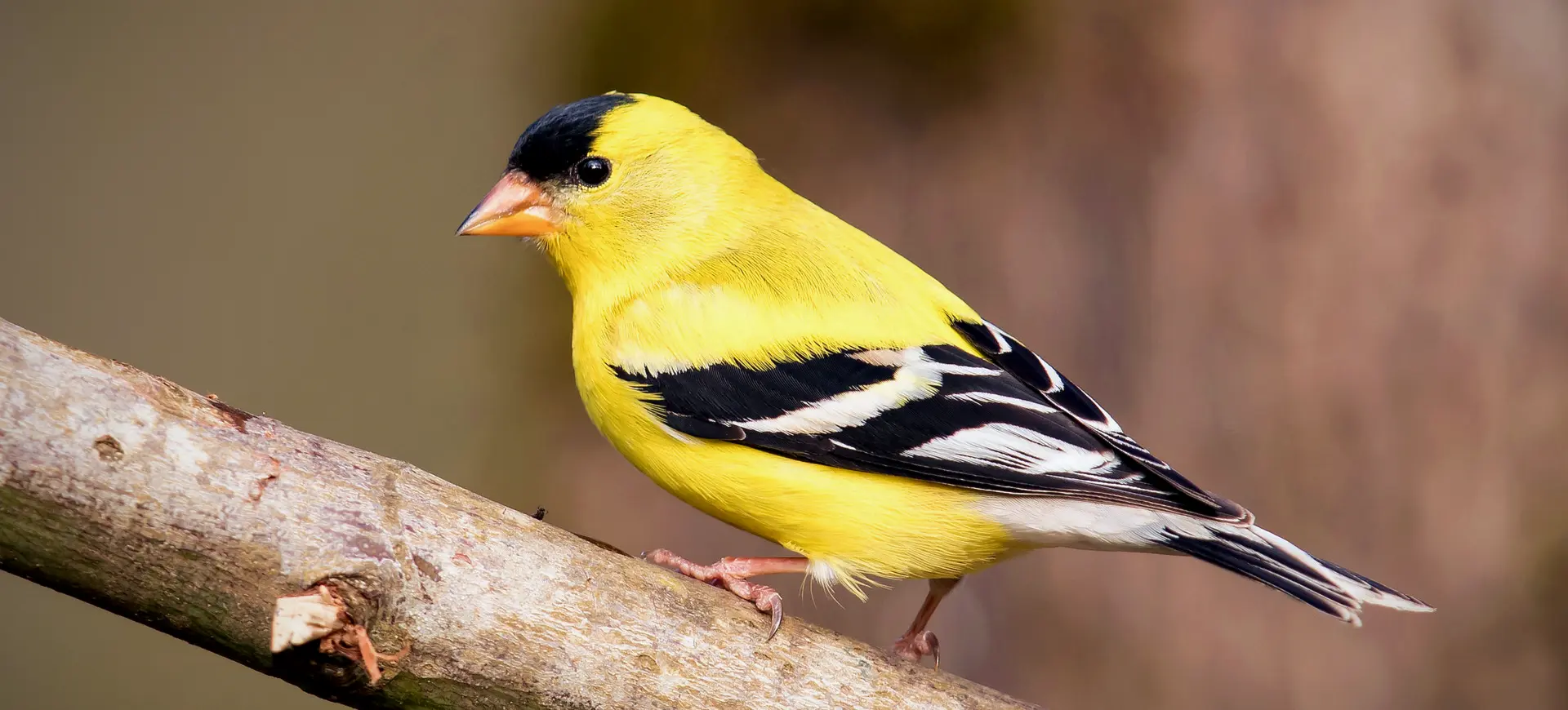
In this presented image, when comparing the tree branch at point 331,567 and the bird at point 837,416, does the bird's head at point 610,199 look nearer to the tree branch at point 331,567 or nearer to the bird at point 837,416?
the bird at point 837,416

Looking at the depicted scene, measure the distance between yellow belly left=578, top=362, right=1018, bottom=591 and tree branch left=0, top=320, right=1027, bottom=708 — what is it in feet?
0.80

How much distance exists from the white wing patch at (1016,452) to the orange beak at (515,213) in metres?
0.94

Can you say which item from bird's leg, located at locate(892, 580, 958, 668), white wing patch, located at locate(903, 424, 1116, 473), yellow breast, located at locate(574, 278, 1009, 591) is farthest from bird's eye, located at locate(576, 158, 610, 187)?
bird's leg, located at locate(892, 580, 958, 668)

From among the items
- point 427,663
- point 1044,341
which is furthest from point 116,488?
point 1044,341

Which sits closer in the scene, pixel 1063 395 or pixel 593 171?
pixel 1063 395

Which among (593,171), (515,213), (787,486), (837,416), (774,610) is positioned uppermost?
(593,171)

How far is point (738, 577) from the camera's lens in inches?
75.9

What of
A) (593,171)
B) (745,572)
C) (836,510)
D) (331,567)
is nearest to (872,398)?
(836,510)

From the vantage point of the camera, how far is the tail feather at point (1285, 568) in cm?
171

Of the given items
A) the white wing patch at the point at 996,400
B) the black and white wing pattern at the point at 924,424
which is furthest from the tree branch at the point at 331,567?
the white wing patch at the point at 996,400

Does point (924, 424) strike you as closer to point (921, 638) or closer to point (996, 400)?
point (996, 400)

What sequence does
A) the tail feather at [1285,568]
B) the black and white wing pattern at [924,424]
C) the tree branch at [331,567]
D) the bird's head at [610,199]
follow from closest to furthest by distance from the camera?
the tree branch at [331,567]
the tail feather at [1285,568]
the black and white wing pattern at [924,424]
the bird's head at [610,199]

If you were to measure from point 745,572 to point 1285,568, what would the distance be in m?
0.91

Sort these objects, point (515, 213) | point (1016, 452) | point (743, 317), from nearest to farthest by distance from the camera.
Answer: point (1016, 452)
point (743, 317)
point (515, 213)
